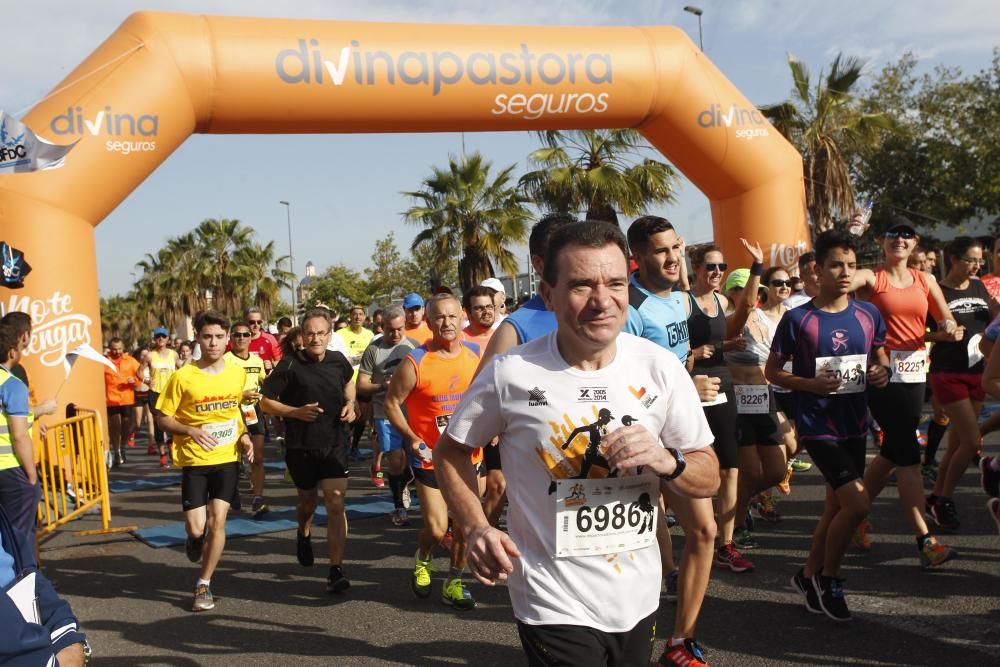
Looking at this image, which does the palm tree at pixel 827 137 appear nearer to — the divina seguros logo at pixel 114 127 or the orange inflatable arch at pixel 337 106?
the orange inflatable arch at pixel 337 106

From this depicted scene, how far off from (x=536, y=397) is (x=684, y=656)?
2.03 meters

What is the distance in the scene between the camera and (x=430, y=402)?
5.64 meters

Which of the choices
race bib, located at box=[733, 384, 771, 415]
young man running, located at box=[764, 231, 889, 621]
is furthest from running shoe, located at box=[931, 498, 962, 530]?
young man running, located at box=[764, 231, 889, 621]

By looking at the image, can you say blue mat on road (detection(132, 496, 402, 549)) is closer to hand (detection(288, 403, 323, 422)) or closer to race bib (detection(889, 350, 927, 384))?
hand (detection(288, 403, 323, 422))

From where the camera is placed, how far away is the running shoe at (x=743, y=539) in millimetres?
6145

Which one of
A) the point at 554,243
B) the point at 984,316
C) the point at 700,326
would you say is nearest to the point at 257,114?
the point at 700,326

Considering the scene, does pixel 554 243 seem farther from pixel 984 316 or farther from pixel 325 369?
pixel 984 316

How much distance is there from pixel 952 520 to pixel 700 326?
2.64m

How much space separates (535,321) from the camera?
417 centimetres

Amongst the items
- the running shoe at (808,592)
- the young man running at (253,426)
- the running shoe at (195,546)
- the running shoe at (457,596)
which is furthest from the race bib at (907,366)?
the young man running at (253,426)

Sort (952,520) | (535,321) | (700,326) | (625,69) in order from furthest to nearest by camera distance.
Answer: (625,69) → (952,520) → (700,326) → (535,321)

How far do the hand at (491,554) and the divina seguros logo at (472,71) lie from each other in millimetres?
8048

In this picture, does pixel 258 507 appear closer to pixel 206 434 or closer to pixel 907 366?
pixel 206 434

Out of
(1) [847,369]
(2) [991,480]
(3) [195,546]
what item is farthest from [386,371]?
(2) [991,480]
